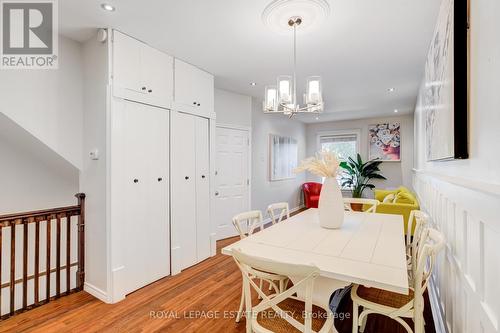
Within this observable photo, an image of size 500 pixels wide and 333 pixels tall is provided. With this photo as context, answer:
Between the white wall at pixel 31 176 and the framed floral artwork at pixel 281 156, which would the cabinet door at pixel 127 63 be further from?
the framed floral artwork at pixel 281 156

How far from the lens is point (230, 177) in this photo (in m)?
4.38

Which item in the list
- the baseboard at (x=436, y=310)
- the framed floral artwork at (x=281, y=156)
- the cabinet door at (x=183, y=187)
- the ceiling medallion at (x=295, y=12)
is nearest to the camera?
the baseboard at (x=436, y=310)

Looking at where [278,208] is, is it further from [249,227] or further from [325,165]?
[325,165]

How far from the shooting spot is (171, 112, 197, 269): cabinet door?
117 inches

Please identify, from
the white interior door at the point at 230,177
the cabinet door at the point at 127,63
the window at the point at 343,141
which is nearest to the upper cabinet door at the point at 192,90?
the cabinet door at the point at 127,63

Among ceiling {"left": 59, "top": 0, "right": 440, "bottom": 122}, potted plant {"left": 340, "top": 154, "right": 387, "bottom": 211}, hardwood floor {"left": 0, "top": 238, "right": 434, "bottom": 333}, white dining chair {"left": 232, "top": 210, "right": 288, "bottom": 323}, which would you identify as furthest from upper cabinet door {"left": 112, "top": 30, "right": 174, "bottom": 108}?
potted plant {"left": 340, "top": 154, "right": 387, "bottom": 211}

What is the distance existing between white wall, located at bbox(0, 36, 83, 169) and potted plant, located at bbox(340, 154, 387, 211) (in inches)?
225

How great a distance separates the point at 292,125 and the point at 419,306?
5707 mm

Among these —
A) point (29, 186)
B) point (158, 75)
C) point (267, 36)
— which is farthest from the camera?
point (29, 186)

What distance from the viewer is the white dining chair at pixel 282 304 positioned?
1075 millimetres

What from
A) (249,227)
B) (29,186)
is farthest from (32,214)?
(249,227)

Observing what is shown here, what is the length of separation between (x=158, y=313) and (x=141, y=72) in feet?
7.66

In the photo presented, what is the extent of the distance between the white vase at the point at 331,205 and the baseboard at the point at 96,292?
2.13 metres

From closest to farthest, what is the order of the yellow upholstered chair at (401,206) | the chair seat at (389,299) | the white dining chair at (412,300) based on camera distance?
the white dining chair at (412,300) < the chair seat at (389,299) < the yellow upholstered chair at (401,206)
